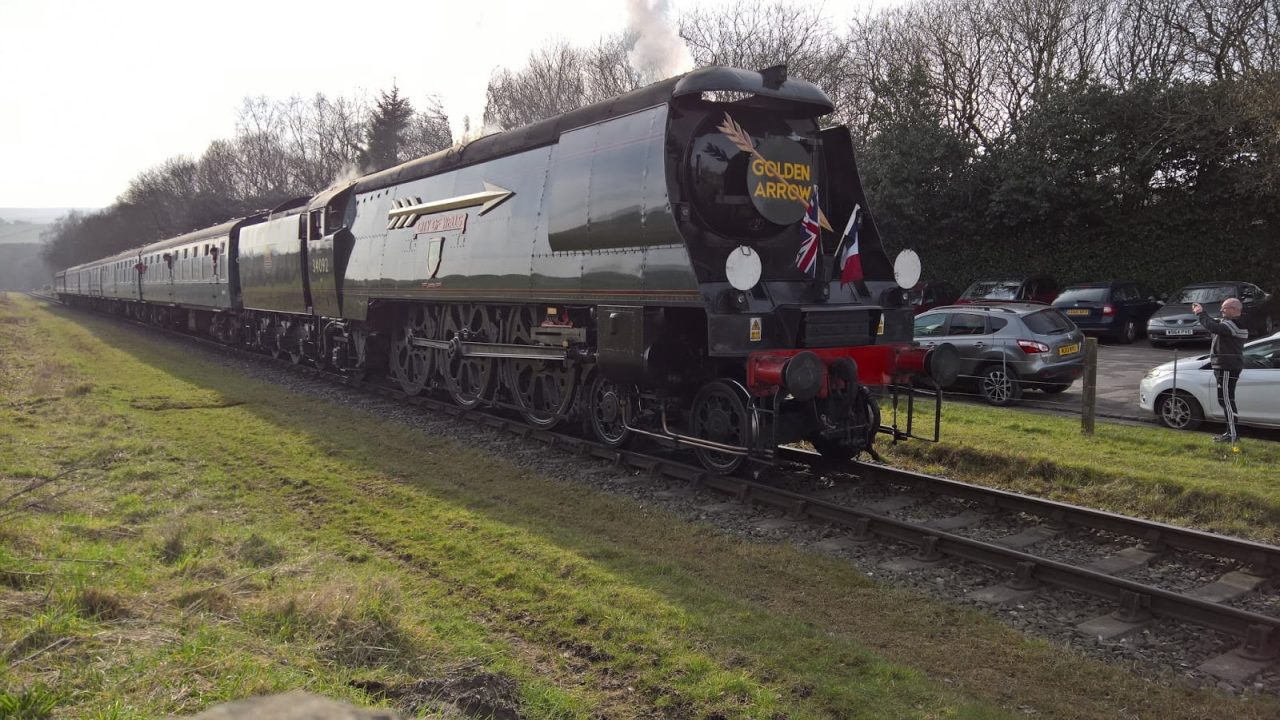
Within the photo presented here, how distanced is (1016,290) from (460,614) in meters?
20.5

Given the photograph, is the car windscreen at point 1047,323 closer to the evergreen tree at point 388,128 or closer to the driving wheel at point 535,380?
the driving wheel at point 535,380

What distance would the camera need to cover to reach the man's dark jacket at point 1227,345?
28.9 ft

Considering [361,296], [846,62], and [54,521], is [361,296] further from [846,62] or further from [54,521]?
[846,62]

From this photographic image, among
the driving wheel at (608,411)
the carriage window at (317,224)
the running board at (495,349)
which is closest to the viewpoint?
the driving wheel at (608,411)

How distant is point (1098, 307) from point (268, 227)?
1865cm

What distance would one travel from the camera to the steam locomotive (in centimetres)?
689

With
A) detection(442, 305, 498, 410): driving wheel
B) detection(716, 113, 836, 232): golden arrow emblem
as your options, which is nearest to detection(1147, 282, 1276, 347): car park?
detection(716, 113, 836, 232): golden arrow emblem

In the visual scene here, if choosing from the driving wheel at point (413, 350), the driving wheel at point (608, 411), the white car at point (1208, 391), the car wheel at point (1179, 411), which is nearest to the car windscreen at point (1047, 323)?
the white car at point (1208, 391)

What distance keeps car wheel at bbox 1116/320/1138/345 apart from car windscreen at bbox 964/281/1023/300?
2682 millimetres

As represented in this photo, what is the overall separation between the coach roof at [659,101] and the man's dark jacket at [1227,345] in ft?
16.3

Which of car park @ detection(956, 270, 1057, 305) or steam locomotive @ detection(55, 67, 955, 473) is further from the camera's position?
car park @ detection(956, 270, 1057, 305)

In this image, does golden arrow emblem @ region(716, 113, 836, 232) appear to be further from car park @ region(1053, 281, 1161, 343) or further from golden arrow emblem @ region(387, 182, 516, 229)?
car park @ region(1053, 281, 1161, 343)

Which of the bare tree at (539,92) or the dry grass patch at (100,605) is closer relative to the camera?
the dry grass patch at (100,605)

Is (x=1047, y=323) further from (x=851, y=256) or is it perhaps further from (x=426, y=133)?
(x=426, y=133)
